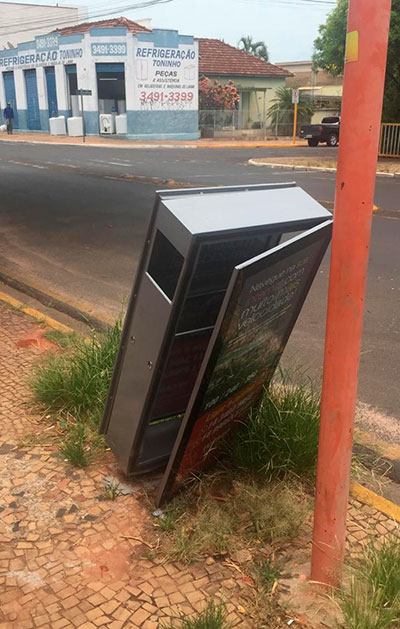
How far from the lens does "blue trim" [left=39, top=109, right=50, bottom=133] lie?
43.4 metres

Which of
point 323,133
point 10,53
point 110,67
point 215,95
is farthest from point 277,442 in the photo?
point 10,53

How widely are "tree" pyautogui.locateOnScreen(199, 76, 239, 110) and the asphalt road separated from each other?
22.0 metres

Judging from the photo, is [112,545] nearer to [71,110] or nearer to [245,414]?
[245,414]

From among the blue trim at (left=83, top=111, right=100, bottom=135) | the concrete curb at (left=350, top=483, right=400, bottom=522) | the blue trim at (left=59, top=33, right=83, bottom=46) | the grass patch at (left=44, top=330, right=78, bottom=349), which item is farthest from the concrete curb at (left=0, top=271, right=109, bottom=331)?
the blue trim at (left=59, top=33, right=83, bottom=46)

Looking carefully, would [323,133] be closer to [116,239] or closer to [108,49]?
[108,49]

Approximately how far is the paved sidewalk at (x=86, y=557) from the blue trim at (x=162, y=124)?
3633cm

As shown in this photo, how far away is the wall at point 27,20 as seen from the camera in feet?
180

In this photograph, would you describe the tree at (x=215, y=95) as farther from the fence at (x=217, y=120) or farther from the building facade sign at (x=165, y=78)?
the building facade sign at (x=165, y=78)

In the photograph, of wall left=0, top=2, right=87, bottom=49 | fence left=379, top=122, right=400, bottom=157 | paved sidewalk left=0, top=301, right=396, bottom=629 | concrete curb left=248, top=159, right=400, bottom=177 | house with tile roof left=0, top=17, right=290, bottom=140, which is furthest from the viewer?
wall left=0, top=2, right=87, bottom=49

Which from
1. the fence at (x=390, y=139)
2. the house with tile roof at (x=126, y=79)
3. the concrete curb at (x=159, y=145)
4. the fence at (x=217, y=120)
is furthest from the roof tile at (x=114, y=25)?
the fence at (x=390, y=139)

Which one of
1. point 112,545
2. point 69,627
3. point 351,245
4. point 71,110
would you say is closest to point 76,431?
point 112,545

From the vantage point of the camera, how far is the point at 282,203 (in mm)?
2936

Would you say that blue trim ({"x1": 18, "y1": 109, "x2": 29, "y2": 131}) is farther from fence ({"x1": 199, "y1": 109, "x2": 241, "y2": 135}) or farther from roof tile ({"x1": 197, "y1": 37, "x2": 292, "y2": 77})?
fence ({"x1": 199, "y1": 109, "x2": 241, "y2": 135})

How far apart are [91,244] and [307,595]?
25.2 feet
